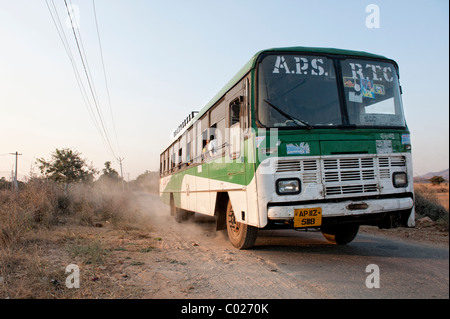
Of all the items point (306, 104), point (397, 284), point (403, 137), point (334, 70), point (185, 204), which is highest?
point (334, 70)

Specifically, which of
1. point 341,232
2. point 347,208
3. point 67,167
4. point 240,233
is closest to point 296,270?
point 347,208

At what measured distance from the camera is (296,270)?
177 inches

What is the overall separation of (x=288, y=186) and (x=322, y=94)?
1555 millimetres

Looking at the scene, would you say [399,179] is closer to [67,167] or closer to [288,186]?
[288,186]

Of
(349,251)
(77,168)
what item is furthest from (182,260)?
(77,168)

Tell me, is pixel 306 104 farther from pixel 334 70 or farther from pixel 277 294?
pixel 277 294

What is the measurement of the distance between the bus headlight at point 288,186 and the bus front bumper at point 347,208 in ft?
0.63

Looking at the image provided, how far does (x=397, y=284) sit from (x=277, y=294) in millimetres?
→ 1488

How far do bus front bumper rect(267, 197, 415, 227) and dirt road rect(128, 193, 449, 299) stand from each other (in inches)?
30.2

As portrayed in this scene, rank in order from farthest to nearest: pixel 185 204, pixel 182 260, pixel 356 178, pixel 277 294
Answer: pixel 185 204 → pixel 182 260 → pixel 356 178 → pixel 277 294

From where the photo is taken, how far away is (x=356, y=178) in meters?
4.61

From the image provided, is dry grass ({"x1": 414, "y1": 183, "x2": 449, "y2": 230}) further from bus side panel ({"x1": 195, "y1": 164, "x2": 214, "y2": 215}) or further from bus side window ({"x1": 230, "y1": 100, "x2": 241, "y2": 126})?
bus side window ({"x1": 230, "y1": 100, "x2": 241, "y2": 126})

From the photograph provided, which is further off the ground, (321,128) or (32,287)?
(321,128)

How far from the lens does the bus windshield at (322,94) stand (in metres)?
4.78
